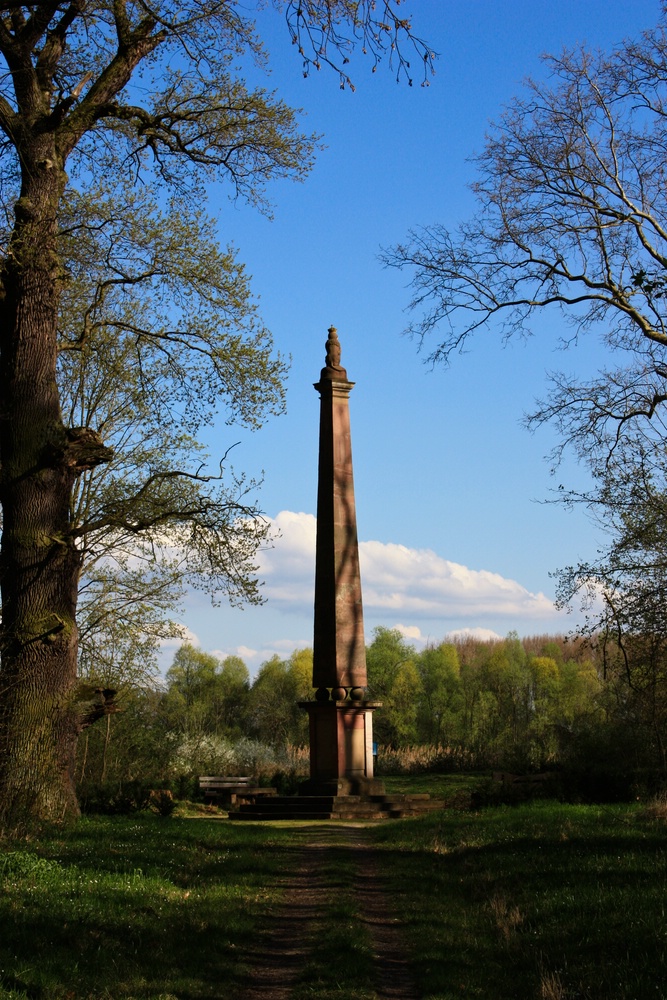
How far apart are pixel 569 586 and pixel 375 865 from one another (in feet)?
19.2

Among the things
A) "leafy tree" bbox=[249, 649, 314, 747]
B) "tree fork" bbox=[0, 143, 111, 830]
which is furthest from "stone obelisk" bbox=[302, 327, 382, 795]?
"leafy tree" bbox=[249, 649, 314, 747]

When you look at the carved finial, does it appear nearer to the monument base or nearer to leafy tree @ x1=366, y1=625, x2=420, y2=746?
the monument base

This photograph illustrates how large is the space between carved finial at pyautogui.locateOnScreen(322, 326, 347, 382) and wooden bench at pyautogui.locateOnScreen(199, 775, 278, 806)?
955 cm

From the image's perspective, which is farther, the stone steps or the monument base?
the monument base

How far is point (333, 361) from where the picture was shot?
23812 mm

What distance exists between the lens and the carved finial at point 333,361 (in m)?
23.5

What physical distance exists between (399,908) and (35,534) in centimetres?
713

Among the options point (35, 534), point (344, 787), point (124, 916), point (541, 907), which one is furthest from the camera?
point (344, 787)

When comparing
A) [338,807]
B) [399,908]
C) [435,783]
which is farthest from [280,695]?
[399,908]

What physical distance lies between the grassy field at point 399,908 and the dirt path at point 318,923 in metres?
0.13

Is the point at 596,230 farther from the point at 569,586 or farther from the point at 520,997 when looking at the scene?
the point at 520,997

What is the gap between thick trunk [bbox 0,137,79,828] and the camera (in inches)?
507

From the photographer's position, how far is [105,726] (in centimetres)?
1947

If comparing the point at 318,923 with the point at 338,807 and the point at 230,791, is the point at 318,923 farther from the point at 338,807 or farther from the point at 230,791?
the point at 230,791
